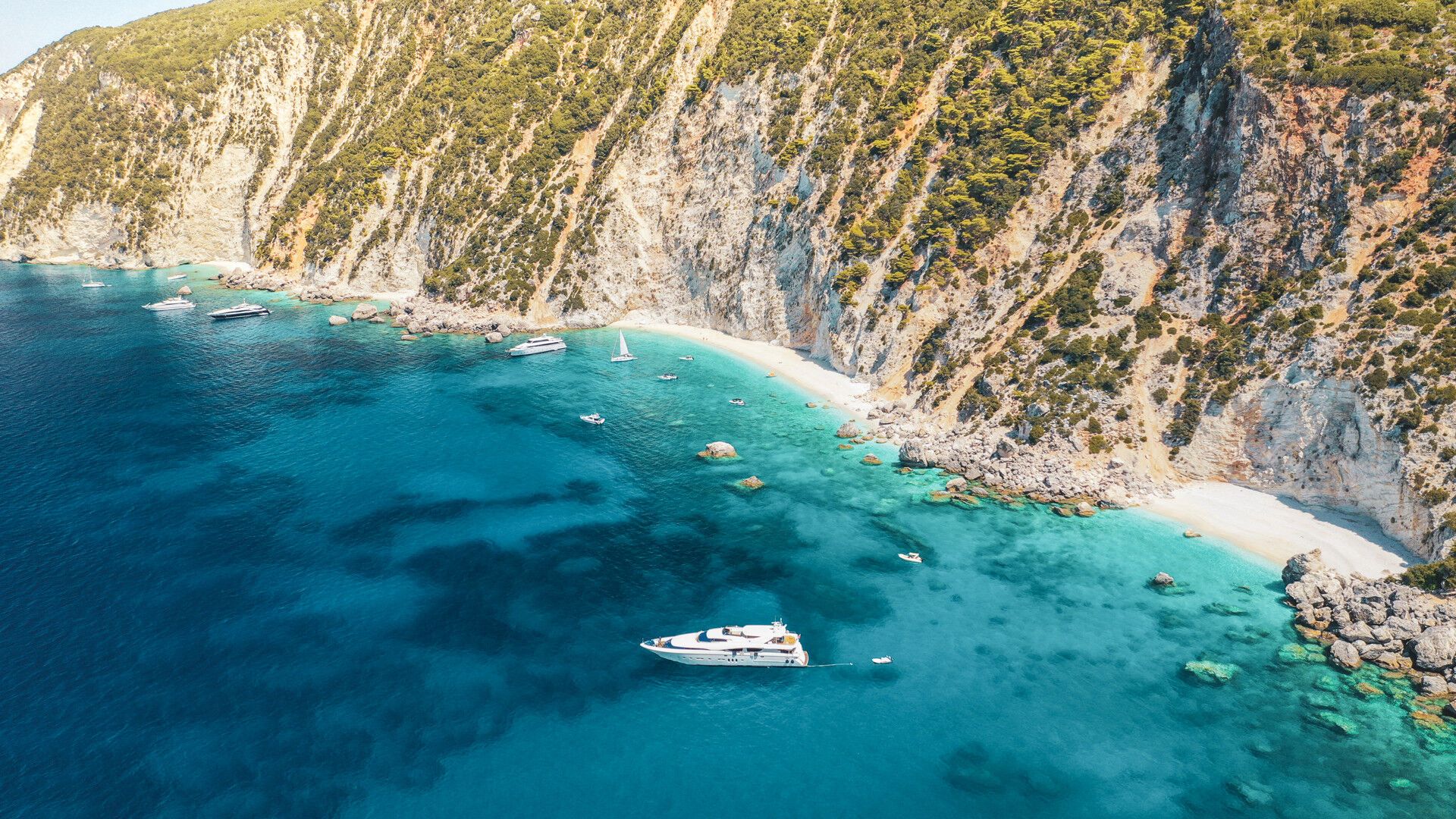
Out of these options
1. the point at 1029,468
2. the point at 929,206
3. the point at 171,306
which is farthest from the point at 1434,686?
the point at 171,306

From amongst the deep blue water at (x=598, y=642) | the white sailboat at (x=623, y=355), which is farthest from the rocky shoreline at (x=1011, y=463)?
the white sailboat at (x=623, y=355)

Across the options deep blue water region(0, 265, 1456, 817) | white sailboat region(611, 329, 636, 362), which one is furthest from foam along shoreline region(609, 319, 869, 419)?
white sailboat region(611, 329, 636, 362)

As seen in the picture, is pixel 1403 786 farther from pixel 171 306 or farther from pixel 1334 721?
pixel 171 306

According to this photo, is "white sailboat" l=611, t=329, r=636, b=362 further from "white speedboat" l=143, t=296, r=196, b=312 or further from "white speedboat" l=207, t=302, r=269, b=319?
"white speedboat" l=143, t=296, r=196, b=312

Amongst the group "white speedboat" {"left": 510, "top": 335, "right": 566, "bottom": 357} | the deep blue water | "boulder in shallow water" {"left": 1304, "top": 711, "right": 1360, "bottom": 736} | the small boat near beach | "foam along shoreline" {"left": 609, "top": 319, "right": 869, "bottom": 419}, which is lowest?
the deep blue water

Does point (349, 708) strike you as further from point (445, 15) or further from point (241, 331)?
point (445, 15)

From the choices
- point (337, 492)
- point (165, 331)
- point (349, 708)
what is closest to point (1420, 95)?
point (349, 708)
